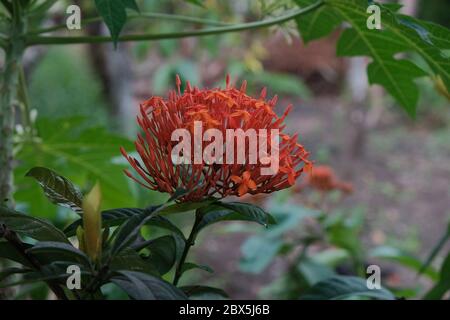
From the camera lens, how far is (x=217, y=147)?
52cm

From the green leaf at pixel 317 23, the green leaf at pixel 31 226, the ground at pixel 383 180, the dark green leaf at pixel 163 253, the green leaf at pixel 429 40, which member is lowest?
the ground at pixel 383 180

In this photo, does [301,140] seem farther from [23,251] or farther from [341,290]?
[23,251]

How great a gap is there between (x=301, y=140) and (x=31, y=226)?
176 inches

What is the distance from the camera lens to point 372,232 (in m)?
3.60

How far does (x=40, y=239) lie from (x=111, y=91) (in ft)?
9.92

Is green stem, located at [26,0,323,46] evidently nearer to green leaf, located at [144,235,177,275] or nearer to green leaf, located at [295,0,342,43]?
green leaf, located at [295,0,342,43]

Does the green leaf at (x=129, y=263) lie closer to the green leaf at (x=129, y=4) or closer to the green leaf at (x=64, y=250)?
the green leaf at (x=64, y=250)

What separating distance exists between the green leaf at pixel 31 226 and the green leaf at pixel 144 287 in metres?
0.09

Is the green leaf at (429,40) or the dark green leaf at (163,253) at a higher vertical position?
the green leaf at (429,40)

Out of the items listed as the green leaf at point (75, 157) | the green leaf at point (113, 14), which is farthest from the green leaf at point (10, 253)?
the green leaf at point (75, 157)

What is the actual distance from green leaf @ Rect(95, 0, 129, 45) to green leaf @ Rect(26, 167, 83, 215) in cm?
15

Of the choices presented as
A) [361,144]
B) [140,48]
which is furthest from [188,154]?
[361,144]

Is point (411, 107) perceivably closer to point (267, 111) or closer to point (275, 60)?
point (267, 111)

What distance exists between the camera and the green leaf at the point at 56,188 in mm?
572
